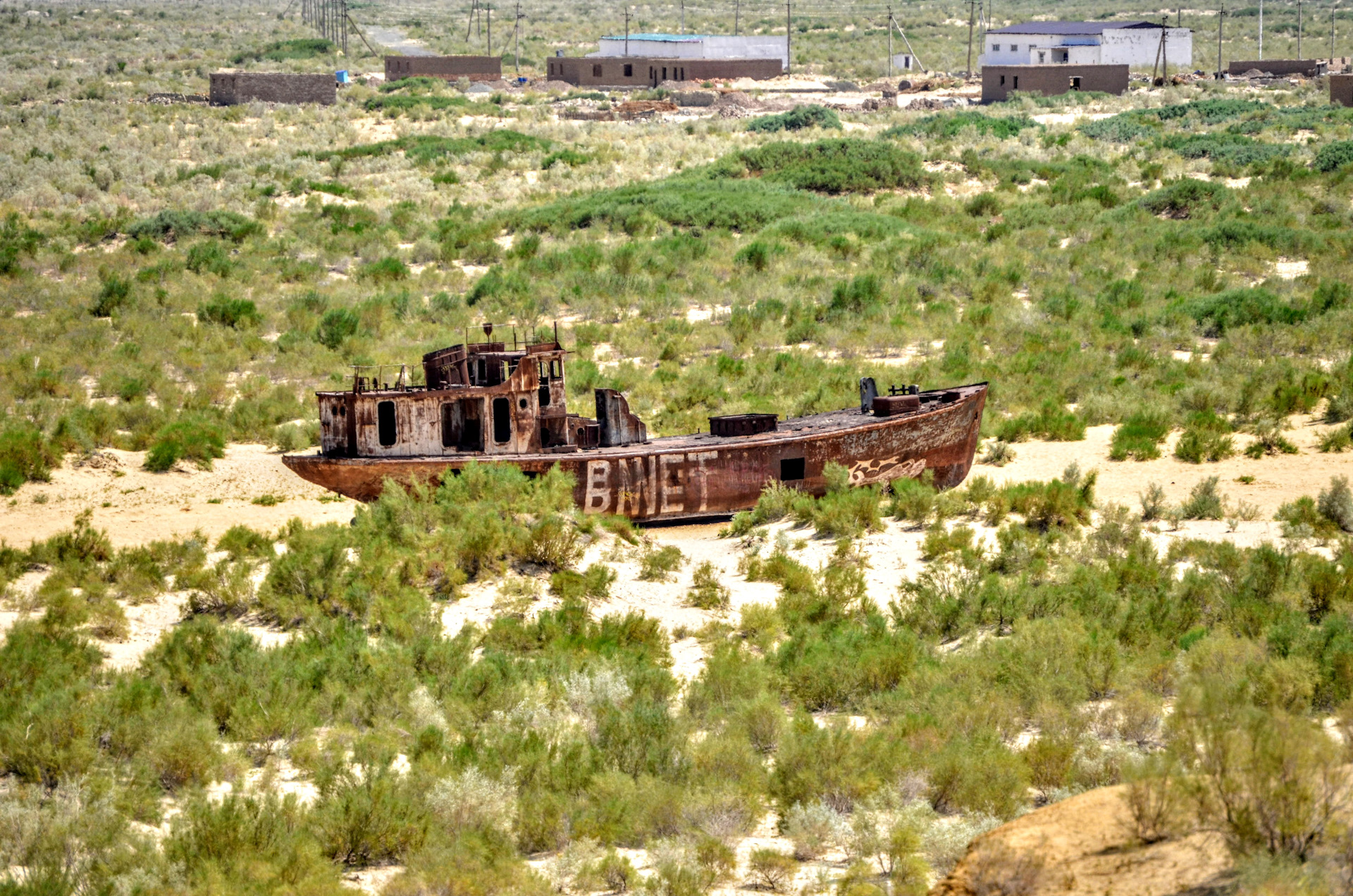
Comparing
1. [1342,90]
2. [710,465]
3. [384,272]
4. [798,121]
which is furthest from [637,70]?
[710,465]

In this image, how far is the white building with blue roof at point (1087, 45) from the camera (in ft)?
205

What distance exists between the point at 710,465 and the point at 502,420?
2.50 m

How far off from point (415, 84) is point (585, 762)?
56450 mm

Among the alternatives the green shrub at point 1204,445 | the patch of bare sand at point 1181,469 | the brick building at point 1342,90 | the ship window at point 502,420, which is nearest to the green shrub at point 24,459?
the ship window at point 502,420

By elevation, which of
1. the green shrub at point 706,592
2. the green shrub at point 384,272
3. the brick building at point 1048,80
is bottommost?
the green shrub at point 706,592

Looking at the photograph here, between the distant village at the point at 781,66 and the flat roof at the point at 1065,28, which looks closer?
the distant village at the point at 781,66

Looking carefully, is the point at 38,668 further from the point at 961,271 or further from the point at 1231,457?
the point at 961,271

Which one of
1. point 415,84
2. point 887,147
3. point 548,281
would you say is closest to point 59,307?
point 548,281

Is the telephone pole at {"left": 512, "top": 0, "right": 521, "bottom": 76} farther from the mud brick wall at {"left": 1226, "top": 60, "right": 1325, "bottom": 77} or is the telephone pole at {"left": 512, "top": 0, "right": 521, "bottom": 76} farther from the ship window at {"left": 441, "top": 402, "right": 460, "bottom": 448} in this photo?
the ship window at {"left": 441, "top": 402, "right": 460, "bottom": 448}

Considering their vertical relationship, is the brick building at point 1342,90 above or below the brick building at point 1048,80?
below

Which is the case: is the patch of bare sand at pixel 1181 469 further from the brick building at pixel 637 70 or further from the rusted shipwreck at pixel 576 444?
the brick building at pixel 637 70

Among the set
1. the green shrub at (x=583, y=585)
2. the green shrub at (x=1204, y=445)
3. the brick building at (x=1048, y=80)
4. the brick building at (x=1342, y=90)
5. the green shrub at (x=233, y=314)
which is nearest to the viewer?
the green shrub at (x=583, y=585)

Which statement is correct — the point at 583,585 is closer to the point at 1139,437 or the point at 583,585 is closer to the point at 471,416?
the point at 471,416

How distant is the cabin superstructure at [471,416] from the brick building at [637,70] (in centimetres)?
4972
